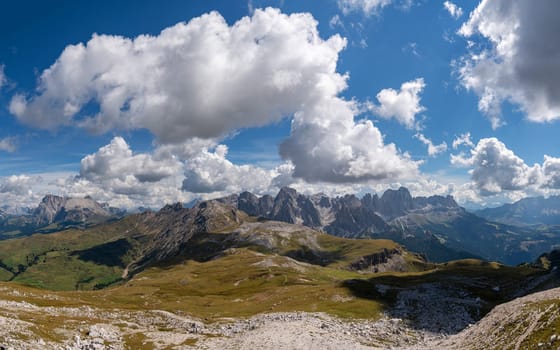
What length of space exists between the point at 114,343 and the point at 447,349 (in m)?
48.0

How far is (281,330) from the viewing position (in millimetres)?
63719

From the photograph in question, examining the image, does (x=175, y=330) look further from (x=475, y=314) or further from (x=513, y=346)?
(x=475, y=314)

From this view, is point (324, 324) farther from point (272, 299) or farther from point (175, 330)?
point (272, 299)

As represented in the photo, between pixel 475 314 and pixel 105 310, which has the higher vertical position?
pixel 105 310

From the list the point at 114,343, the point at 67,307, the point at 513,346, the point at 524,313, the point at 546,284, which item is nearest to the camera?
the point at 513,346

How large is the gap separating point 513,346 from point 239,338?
4187cm

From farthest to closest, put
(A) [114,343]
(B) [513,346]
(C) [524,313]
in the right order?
(A) [114,343] → (C) [524,313] → (B) [513,346]

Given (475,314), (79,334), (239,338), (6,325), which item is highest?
(6,325)

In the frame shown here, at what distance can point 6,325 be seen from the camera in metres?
45.9

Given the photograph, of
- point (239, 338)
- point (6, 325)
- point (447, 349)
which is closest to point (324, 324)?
point (239, 338)

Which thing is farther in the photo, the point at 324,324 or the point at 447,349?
the point at 324,324

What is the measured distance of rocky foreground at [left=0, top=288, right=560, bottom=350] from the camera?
133 feet

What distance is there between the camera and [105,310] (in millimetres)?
86250

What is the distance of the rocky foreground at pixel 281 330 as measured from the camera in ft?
133
